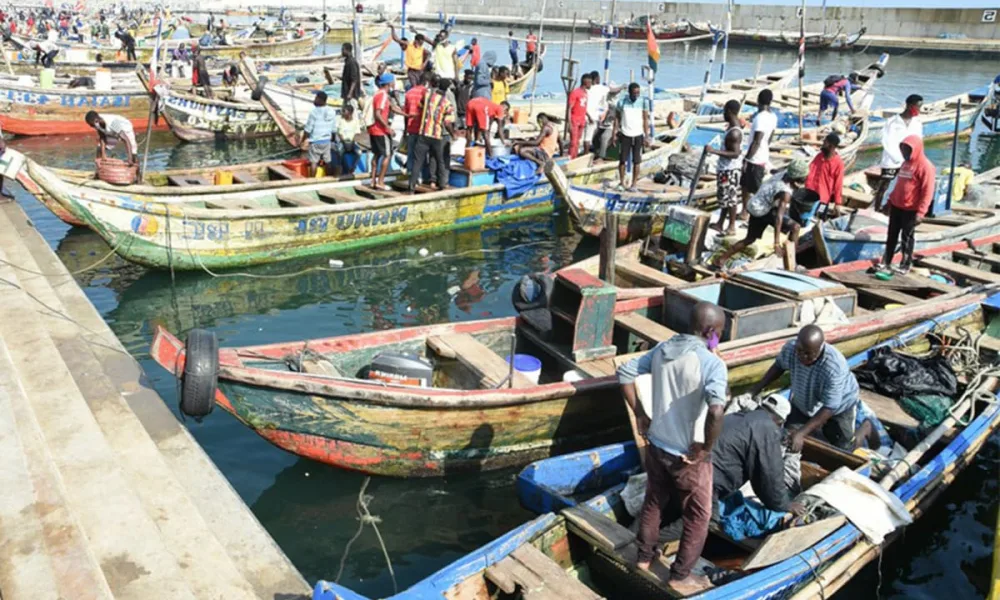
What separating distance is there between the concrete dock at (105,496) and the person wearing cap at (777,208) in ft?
21.9

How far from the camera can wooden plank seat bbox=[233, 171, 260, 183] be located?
1384 centimetres

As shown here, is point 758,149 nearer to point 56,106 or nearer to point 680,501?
point 680,501

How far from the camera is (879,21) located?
56750 mm

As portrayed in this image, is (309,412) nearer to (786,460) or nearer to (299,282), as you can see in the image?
(786,460)

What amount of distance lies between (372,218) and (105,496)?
27.8 ft

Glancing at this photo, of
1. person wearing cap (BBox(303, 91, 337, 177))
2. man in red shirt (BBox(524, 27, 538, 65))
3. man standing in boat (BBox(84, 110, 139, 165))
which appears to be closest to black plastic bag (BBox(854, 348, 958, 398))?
person wearing cap (BBox(303, 91, 337, 177))

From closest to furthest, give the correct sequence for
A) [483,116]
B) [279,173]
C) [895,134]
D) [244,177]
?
[895,134] < [244,177] < [279,173] < [483,116]

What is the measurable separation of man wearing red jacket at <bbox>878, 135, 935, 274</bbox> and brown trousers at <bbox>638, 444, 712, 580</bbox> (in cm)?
626

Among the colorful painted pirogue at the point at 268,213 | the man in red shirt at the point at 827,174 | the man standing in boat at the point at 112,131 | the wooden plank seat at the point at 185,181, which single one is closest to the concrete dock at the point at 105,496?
the colorful painted pirogue at the point at 268,213

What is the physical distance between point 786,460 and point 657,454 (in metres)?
1.90

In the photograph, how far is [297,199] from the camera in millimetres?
13242

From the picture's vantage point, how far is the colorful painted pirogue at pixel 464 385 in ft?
21.5

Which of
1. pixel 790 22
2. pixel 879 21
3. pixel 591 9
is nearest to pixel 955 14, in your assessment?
pixel 879 21

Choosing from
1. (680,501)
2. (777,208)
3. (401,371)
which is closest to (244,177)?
(401,371)
